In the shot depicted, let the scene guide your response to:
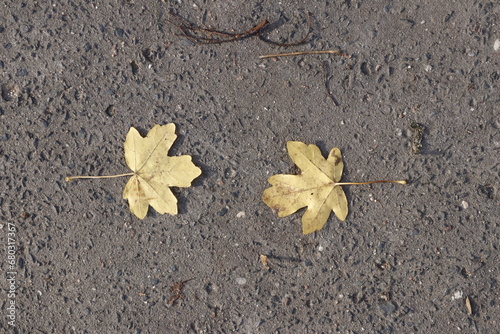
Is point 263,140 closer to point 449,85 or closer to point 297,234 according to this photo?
point 297,234

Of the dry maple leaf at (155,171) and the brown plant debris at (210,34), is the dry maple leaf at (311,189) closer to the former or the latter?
the dry maple leaf at (155,171)

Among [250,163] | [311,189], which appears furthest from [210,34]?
[311,189]

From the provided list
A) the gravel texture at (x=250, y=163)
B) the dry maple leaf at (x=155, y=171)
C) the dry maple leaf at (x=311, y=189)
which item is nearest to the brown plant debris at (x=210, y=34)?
the gravel texture at (x=250, y=163)

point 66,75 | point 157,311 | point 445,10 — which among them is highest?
point 445,10

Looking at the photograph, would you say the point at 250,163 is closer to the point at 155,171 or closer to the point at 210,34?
the point at 155,171

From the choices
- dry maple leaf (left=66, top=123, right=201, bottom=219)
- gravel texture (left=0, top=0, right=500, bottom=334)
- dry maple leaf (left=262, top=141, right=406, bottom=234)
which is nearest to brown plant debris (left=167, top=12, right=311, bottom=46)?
gravel texture (left=0, top=0, right=500, bottom=334)

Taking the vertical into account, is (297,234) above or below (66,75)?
below

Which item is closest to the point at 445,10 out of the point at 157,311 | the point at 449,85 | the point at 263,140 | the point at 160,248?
the point at 449,85
